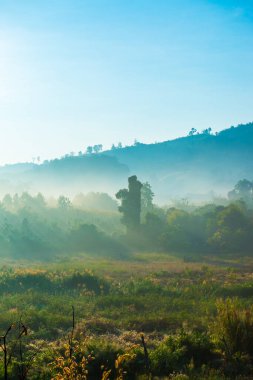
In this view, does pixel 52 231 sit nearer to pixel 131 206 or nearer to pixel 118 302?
pixel 131 206

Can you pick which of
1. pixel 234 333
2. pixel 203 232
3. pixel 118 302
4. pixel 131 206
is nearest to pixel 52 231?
pixel 131 206

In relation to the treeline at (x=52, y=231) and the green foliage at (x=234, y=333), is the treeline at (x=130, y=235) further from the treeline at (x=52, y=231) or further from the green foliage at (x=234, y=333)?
the green foliage at (x=234, y=333)

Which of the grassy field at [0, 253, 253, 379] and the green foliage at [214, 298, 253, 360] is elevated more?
the green foliage at [214, 298, 253, 360]

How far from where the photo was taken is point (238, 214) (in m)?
74.0

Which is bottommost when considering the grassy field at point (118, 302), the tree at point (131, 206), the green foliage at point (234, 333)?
the grassy field at point (118, 302)

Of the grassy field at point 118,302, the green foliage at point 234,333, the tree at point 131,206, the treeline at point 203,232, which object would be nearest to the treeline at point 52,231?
the tree at point 131,206

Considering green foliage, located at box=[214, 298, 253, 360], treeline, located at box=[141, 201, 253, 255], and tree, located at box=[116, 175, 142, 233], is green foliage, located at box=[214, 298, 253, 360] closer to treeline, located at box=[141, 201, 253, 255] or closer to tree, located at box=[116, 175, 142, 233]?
treeline, located at box=[141, 201, 253, 255]

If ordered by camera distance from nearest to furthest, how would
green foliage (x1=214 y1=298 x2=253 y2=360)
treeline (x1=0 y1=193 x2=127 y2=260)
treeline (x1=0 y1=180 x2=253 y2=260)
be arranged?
green foliage (x1=214 y1=298 x2=253 y2=360)
treeline (x1=0 y1=180 x2=253 y2=260)
treeline (x1=0 y1=193 x2=127 y2=260)

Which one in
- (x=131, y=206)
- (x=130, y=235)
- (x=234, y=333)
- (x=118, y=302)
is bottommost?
(x=118, y=302)

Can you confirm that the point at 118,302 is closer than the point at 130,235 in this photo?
Yes

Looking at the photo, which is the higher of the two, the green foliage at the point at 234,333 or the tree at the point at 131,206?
the tree at the point at 131,206

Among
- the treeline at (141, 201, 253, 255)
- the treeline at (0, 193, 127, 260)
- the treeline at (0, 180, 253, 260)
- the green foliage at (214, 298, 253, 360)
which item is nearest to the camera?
the green foliage at (214, 298, 253, 360)

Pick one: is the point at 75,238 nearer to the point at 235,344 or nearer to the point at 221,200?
the point at 235,344

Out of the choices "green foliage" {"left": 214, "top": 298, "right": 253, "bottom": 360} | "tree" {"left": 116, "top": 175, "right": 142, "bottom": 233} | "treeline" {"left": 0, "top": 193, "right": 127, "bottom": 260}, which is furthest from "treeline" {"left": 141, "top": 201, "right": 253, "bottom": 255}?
"green foliage" {"left": 214, "top": 298, "right": 253, "bottom": 360}
